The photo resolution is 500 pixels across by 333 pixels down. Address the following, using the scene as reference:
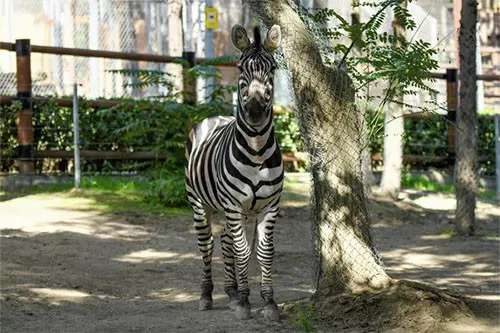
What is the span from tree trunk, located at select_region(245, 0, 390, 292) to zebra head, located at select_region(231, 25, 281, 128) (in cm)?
42

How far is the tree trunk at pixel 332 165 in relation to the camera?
7.75m

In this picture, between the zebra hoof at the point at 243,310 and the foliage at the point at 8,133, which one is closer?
the zebra hoof at the point at 243,310

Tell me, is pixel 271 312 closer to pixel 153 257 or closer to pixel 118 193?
pixel 153 257

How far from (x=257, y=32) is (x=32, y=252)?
4.52 meters

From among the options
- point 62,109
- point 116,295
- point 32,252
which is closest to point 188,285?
point 116,295

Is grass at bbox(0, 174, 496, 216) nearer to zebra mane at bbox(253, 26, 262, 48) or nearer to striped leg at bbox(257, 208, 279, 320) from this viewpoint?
striped leg at bbox(257, 208, 279, 320)

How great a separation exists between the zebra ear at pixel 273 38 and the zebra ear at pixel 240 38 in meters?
0.17

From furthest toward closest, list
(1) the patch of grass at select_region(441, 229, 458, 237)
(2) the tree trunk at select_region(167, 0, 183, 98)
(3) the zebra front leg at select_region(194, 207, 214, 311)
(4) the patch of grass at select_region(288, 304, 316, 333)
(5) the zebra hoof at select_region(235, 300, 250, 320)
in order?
(2) the tree trunk at select_region(167, 0, 183, 98)
(1) the patch of grass at select_region(441, 229, 458, 237)
(3) the zebra front leg at select_region(194, 207, 214, 311)
(5) the zebra hoof at select_region(235, 300, 250, 320)
(4) the patch of grass at select_region(288, 304, 316, 333)

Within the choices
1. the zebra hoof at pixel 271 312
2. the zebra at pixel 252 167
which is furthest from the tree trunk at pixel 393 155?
the zebra hoof at pixel 271 312

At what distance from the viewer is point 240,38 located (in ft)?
25.4

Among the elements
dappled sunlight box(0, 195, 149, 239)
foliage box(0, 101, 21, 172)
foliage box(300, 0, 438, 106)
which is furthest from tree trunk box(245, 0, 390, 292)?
foliage box(0, 101, 21, 172)

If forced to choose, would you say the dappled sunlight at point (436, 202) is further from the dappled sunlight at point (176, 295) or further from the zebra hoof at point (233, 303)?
the zebra hoof at point (233, 303)

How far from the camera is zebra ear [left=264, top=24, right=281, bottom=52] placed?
7577 millimetres

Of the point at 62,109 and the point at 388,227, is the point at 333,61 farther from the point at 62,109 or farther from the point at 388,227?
the point at 62,109
